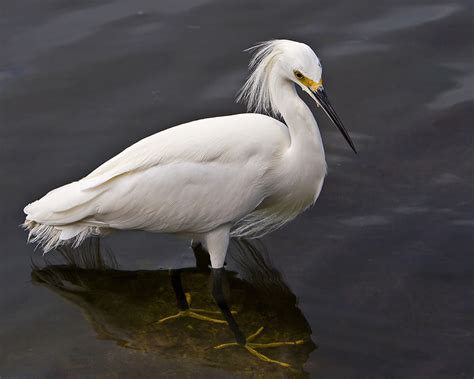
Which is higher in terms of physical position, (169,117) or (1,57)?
(1,57)

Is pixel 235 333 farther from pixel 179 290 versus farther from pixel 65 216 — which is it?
pixel 65 216

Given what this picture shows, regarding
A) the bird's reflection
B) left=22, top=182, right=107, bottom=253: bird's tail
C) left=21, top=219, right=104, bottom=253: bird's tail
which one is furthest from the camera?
left=21, top=219, right=104, bottom=253: bird's tail

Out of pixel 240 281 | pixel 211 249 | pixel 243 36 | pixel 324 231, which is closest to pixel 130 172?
pixel 211 249

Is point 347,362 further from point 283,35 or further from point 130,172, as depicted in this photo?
point 283,35

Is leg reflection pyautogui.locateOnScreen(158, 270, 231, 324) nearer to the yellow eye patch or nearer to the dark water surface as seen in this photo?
the dark water surface

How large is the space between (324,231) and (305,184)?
2.31 feet

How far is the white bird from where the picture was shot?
19.4ft

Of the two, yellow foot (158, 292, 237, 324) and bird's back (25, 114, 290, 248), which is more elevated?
bird's back (25, 114, 290, 248)

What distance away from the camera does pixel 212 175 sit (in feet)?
19.5

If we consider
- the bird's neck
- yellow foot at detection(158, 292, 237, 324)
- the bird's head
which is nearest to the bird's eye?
the bird's head

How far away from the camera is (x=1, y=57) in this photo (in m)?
8.80

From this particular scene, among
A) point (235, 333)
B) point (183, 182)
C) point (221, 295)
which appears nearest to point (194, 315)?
point (221, 295)

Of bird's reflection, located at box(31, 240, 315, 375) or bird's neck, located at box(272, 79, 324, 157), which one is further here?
bird's neck, located at box(272, 79, 324, 157)

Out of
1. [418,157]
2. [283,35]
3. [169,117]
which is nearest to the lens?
[418,157]
